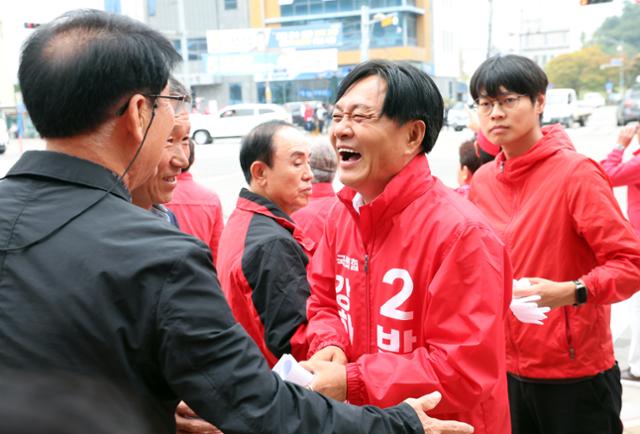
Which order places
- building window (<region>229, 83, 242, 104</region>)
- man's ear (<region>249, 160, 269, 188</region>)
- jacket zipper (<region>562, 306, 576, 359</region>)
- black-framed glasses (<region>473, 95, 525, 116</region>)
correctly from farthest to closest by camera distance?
building window (<region>229, 83, 242, 104</region>), man's ear (<region>249, 160, 269, 188</region>), black-framed glasses (<region>473, 95, 525, 116</region>), jacket zipper (<region>562, 306, 576, 359</region>)

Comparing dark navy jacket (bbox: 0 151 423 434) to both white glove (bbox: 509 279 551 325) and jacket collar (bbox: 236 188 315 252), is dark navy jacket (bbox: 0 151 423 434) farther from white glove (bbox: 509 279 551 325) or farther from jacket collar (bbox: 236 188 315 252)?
jacket collar (bbox: 236 188 315 252)

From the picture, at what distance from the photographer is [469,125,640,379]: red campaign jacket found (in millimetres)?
2609

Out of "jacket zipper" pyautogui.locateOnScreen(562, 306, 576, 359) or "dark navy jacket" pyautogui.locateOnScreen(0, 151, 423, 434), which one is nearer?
"dark navy jacket" pyautogui.locateOnScreen(0, 151, 423, 434)

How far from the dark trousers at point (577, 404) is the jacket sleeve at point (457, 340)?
953 mm

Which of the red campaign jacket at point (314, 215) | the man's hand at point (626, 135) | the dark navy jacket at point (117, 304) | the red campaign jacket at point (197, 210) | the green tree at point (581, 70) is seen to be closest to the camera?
the dark navy jacket at point (117, 304)

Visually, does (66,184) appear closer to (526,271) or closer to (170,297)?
(170,297)

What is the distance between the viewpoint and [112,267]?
1.32 m

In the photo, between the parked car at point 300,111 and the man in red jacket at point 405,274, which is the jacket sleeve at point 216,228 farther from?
the parked car at point 300,111

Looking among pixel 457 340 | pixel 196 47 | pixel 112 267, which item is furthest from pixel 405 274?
pixel 196 47

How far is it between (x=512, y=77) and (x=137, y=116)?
6.36ft

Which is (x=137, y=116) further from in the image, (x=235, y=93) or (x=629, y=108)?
(x=235, y=93)

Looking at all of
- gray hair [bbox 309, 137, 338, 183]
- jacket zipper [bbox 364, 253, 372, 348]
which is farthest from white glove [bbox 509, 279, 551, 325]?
gray hair [bbox 309, 137, 338, 183]

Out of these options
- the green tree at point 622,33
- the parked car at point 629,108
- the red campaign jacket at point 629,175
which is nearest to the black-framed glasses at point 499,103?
the red campaign jacket at point 629,175

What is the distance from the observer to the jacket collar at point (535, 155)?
2812 millimetres
